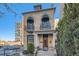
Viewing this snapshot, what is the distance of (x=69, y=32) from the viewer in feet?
13.3

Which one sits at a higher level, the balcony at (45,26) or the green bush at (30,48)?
the balcony at (45,26)

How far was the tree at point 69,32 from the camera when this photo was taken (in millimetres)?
4020

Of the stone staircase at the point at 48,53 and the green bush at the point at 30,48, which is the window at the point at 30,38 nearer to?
the green bush at the point at 30,48

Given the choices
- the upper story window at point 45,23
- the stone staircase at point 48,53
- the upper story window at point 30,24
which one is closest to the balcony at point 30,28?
the upper story window at point 30,24

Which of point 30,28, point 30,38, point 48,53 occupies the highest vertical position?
point 30,28

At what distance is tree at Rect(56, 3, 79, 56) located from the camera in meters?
4.02

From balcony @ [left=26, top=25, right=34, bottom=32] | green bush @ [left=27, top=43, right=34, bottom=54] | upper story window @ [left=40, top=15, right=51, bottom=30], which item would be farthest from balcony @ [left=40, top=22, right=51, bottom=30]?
green bush @ [left=27, top=43, right=34, bottom=54]

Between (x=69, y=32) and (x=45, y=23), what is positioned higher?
(x=45, y=23)

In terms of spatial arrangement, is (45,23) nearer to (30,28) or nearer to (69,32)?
(30,28)

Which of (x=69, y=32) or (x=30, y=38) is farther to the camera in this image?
(x=30, y=38)

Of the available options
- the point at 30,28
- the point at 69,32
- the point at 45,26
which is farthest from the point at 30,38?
the point at 69,32

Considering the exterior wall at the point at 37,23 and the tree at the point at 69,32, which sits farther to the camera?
the exterior wall at the point at 37,23

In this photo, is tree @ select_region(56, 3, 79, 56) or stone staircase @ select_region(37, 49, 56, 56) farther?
stone staircase @ select_region(37, 49, 56, 56)

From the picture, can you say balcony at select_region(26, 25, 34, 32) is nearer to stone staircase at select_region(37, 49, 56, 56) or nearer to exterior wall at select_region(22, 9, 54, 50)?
exterior wall at select_region(22, 9, 54, 50)
